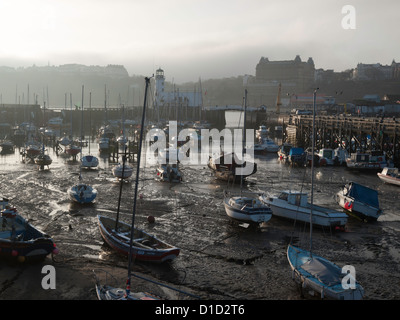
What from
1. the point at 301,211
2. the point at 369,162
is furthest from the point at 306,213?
the point at 369,162

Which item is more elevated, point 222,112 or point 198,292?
point 222,112

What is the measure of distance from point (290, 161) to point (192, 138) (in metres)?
25.5

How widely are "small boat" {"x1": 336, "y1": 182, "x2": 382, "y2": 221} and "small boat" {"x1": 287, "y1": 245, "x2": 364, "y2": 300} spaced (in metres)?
9.82

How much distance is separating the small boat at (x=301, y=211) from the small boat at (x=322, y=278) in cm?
678

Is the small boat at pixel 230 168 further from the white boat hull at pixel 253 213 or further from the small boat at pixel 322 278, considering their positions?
the small boat at pixel 322 278

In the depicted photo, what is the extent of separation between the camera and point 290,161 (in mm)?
49344

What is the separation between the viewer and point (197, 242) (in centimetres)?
2127

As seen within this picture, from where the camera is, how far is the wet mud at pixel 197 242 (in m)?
16.1

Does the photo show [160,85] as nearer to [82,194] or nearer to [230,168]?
[230,168]

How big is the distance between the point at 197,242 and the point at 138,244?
11.5 feet

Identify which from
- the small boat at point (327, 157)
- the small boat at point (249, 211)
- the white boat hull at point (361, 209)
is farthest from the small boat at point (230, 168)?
the small boat at point (327, 157)

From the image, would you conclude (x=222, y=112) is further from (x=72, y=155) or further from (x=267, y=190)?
(x=267, y=190)

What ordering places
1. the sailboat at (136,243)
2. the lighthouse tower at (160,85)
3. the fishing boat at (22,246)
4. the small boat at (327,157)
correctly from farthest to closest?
1. the lighthouse tower at (160,85)
2. the small boat at (327,157)
3. the sailboat at (136,243)
4. the fishing boat at (22,246)
